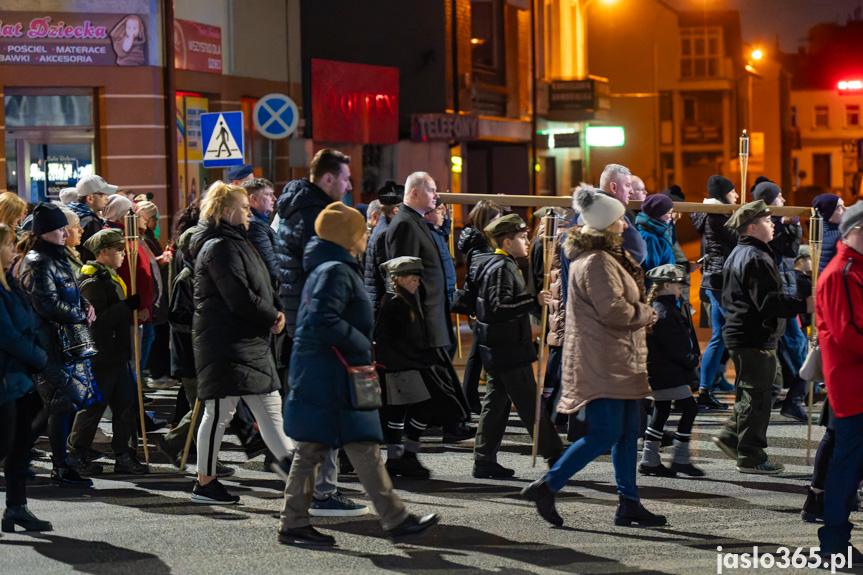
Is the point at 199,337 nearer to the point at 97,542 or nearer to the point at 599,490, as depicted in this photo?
the point at 97,542

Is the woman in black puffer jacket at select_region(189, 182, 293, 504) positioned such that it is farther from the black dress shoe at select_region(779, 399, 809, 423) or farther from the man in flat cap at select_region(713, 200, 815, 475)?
the black dress shoe at select_region(779, 399, 809, 423)

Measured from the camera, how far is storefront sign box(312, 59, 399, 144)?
25141 mm

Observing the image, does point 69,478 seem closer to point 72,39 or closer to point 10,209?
point 10,209

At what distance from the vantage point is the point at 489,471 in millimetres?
8328

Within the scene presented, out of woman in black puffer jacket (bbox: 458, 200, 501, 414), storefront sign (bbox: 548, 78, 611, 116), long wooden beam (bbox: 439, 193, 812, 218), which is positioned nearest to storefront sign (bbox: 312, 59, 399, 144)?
storefront sign (bbox: 548, 78, 611, 116)

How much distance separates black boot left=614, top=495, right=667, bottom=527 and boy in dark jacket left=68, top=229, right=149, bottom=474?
341 cm

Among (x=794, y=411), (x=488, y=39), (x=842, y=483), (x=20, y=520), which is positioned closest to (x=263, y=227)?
(x=20, y=520)

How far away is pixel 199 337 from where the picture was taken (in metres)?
7.42

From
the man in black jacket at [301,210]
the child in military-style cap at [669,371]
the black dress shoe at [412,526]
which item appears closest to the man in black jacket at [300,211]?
the man in black jacket at [301,210]

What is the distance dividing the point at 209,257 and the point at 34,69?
13138 mm

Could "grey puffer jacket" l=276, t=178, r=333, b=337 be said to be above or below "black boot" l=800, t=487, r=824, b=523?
above

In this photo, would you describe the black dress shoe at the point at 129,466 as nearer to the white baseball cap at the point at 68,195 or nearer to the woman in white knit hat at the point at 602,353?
the woman in white knit hat at the point at 602,353

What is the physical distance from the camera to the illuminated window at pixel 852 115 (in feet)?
220

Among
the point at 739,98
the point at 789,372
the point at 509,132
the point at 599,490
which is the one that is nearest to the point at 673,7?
the point at 739,98
